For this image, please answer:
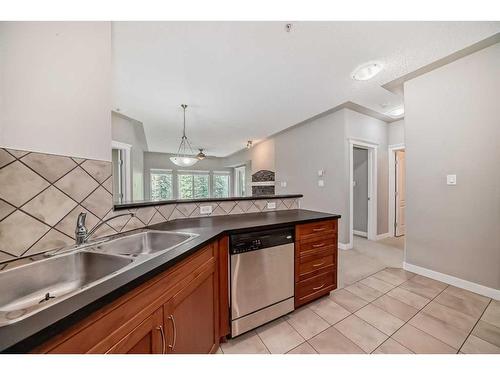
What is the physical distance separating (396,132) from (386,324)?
3.85m

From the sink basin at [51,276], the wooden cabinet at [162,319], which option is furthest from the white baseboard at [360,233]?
the sink basin at [51,276]

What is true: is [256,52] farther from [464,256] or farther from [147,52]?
[464,256]

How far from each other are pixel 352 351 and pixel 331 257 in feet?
2.44

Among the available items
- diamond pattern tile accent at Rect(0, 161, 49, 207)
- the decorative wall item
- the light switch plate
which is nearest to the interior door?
the decorative wall item

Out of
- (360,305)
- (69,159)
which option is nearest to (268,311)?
(360,305)

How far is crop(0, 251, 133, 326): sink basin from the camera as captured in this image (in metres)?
0.82

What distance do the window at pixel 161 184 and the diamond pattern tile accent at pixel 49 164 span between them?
6.53 m

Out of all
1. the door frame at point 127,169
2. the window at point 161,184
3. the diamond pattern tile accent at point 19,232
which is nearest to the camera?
the diamond pattern tile accent at point 19,232

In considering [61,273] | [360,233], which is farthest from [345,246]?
[61,273]

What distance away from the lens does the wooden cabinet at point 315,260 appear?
172 cm

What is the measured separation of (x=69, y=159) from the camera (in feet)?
3.80

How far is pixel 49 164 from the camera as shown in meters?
1.07

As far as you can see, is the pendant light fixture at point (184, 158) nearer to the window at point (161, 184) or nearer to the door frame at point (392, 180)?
the window at point (161, 184)

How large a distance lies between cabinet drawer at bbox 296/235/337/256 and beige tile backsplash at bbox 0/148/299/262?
4.64ft
